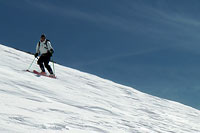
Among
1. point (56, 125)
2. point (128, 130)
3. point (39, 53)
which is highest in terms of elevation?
point (39, 53)

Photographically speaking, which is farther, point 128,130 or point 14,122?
point 128,130

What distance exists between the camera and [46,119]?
189 inches

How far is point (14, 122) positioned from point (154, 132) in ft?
11.6

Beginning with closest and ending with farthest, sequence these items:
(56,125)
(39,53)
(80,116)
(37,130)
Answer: (37,130) < (56,125) < (80,116) < (39,53)

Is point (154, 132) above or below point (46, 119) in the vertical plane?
above

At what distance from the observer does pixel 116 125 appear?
19.8 ft

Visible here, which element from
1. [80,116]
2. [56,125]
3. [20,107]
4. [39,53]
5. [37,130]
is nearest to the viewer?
[37,130]

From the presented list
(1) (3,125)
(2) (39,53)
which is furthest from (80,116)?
(2) (39,53)

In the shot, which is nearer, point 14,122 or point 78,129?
point 14,122

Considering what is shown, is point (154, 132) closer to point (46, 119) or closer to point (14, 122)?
point (46, 119)

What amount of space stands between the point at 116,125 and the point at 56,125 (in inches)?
69.5

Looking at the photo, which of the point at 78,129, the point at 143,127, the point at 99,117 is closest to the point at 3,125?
the point at 78,129

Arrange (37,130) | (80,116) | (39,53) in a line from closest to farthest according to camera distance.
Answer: (37,130), (80,116), (39,53)

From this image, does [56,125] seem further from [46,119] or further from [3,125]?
[3,125]
